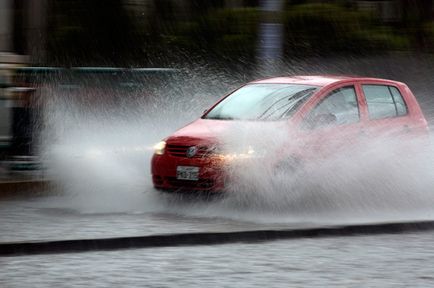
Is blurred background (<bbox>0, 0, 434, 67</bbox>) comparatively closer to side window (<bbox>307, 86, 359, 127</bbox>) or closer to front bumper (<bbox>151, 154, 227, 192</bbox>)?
side window (<bbox>307, 86, 359, 127</bbox>)

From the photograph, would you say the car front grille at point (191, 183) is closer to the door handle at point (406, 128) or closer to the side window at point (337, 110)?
the side window at point (337, 110)

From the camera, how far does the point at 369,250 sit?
1042cm

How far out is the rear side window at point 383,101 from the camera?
559 inches

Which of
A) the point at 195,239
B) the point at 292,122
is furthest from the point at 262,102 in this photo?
the point at 195,239

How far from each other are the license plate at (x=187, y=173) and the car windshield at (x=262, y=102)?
110 cm

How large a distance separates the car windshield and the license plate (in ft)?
3.62

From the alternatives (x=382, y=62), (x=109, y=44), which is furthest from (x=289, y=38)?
(x=109, y=44)

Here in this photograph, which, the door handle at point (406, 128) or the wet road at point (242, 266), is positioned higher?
the door handle at point (406, 128)

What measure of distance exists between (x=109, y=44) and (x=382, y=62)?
→ 655 cm

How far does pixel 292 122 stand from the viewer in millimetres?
13109

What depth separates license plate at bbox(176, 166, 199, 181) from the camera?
42.3 ft

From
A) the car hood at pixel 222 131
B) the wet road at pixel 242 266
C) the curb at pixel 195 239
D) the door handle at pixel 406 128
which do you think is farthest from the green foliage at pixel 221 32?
the wet road at pixel 242 266

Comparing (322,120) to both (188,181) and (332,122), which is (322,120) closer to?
(332,122)

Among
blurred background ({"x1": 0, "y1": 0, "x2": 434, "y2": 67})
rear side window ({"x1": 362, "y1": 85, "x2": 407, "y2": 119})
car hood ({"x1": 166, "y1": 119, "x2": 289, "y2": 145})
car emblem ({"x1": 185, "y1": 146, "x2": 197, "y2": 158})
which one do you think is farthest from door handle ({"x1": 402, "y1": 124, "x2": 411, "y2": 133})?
blurred background ({"x1": 0, "y1": 0, "x2": 434, "y2": 67})
